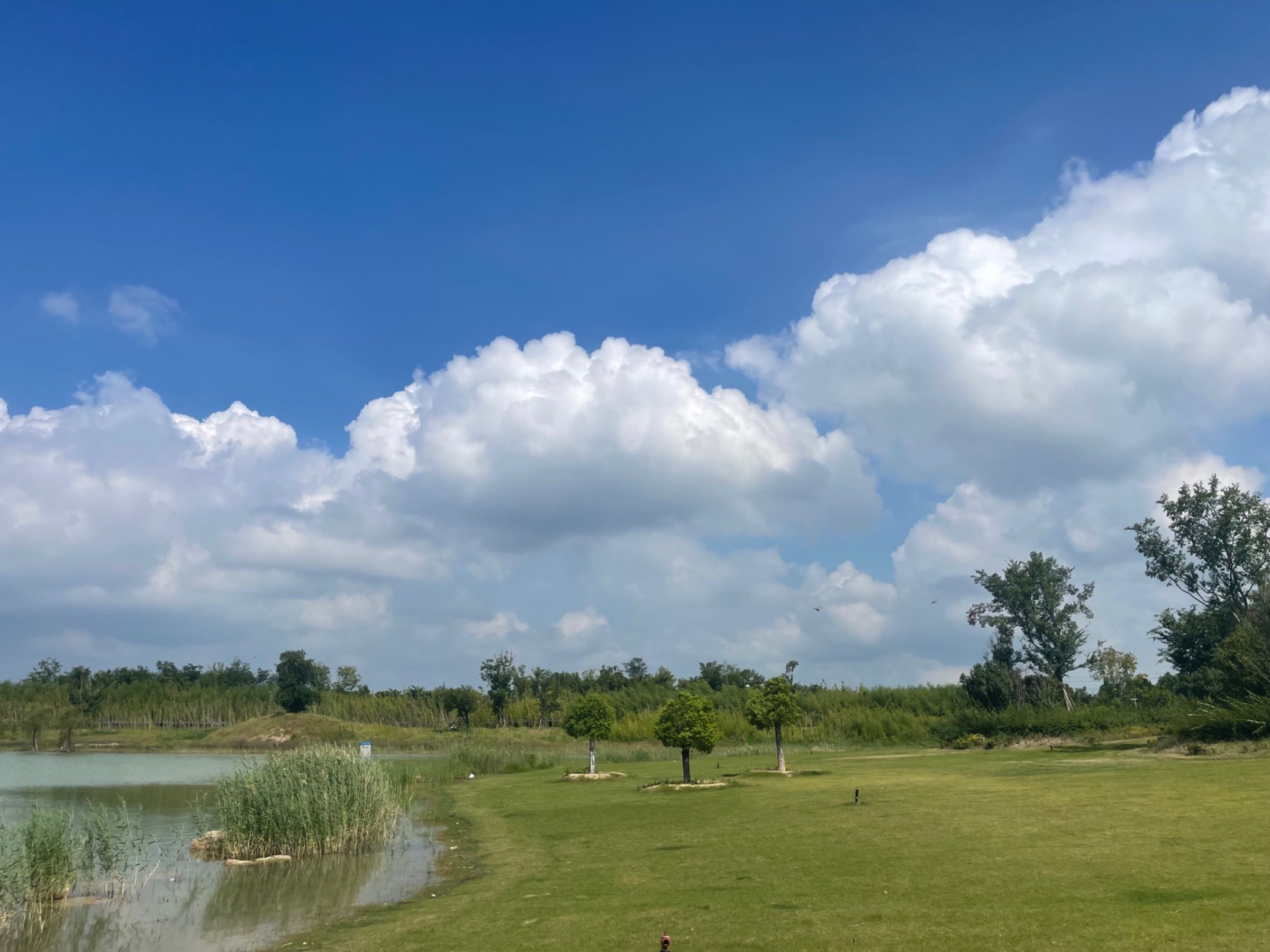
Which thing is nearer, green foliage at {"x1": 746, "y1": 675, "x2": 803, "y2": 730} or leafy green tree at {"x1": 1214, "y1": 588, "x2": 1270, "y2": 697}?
green foliage at {"x1": 746, "y1": 675, "x2": 803, "y2": 730}

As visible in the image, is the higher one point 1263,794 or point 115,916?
point 1263,794

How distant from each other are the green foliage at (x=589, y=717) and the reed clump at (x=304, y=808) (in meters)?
17.3

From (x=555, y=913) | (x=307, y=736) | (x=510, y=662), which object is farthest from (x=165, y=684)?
(x=555, y=913)

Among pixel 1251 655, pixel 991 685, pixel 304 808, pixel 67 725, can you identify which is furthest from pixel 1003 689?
pixel 67 725

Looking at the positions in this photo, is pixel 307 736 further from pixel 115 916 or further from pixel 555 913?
pixel 555 913

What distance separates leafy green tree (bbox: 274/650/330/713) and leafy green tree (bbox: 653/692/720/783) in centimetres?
9793

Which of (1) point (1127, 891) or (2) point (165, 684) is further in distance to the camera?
(2) point (165, 684)

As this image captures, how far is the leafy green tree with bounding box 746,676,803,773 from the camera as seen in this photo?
32969 millimetres

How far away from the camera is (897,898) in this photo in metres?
11.4

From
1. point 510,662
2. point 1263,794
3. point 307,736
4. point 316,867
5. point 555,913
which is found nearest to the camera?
point 555,913

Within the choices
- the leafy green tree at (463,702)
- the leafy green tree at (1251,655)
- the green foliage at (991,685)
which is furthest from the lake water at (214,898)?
the leafy green tree at (463,702)

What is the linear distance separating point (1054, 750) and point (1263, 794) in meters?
25.5

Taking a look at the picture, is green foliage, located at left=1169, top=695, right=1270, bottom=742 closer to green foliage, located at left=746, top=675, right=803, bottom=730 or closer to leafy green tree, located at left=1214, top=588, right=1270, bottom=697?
leafy green tree, located at left=1214, top=588, right=1270, bottom=697

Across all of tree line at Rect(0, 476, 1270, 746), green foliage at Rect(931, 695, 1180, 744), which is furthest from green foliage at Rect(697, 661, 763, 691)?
green foliage at Rect(931, 695, 1180, 744)
